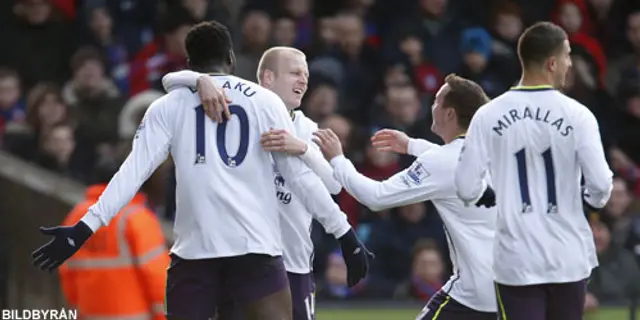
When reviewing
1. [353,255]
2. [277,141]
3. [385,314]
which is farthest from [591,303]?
[277,141]

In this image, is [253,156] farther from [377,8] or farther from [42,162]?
[377,8]

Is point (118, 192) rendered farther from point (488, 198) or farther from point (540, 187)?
point (540, 187)

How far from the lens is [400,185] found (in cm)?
784

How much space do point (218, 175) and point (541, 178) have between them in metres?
1.46

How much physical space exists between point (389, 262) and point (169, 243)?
6.30ft

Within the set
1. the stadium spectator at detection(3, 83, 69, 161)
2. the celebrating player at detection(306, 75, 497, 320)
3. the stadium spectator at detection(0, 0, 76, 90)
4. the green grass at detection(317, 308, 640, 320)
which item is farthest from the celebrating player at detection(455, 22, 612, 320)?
the stadium spectator at detection(0, 0, 76, 90)

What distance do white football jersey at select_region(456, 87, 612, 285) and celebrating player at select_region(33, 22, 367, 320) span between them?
0.86m

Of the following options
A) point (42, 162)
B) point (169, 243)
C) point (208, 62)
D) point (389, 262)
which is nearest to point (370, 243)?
point (389, 262)

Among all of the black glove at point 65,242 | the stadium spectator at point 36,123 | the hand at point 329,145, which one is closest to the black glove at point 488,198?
the hand at point 329,145

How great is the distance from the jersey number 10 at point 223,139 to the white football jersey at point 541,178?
40.7 inches

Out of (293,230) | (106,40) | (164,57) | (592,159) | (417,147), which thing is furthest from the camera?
Answer: (106,40)

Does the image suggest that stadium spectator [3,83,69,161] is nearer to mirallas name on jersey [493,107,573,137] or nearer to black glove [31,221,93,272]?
black glove [31,221,93,272]

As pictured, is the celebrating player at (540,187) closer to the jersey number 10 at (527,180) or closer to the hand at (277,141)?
the jersey number 10 at (527,180)

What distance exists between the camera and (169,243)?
12070 millimetres
